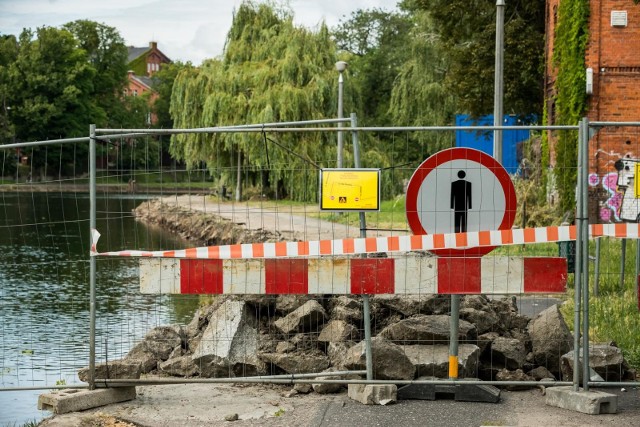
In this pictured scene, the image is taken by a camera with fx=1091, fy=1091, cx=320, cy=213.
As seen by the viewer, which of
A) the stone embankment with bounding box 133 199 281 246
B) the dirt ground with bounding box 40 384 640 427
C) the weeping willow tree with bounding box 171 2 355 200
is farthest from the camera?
the weeping willow tree with bounding box 171 2 355 200

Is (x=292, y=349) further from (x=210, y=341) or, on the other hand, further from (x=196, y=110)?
(x=196, y=110)

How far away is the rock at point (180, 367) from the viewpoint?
9.95m

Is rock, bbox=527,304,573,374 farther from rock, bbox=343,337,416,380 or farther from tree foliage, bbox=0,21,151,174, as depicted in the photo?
tree foliage, bbox=0,21,151,174

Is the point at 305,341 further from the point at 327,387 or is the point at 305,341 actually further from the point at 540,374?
the point at 540,374

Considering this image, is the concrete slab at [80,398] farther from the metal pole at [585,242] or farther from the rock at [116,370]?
the metal pole at [585,242]

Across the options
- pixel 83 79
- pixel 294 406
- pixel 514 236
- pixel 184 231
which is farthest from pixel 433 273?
pixel 83 79

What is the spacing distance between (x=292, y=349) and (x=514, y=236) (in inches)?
101

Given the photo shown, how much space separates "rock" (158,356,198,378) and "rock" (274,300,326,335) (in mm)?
1074

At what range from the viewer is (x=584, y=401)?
8.50 m

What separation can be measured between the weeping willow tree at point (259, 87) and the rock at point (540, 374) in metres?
32.6

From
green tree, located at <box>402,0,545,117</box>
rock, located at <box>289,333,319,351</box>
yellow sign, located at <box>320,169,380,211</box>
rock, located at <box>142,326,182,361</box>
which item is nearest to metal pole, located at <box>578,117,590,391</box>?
yellow sign, located at <box>320,169,380,211</box>

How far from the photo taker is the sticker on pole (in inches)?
353

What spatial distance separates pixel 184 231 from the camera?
4153 cm

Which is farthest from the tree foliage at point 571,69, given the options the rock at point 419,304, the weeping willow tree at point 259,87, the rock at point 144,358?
the rock at point 144,358
